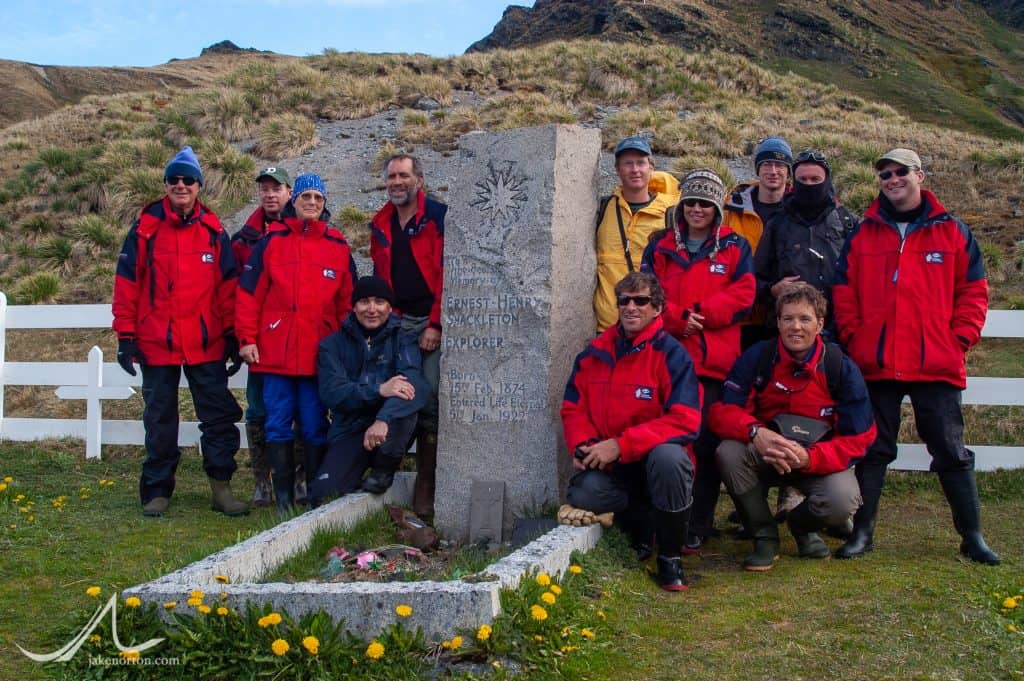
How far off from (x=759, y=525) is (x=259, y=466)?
3594mm

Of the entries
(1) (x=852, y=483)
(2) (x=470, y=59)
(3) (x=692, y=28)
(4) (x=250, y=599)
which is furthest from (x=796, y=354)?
(3) (x=692, y=28)

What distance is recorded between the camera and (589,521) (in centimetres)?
492

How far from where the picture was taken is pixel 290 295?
614 cm

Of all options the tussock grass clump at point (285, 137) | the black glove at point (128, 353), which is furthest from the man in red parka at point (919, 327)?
the tussock grass clump at point (285, 137)

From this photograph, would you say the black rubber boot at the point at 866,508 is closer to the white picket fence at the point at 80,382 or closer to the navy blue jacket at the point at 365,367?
the navy blue jacket at the point at 365,367

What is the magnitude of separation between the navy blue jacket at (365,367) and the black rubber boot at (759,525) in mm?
2092

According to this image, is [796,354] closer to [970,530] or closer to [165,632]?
[970,530]

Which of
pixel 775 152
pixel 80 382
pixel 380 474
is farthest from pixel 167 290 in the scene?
pixel 775 152

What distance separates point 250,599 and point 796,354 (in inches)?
120

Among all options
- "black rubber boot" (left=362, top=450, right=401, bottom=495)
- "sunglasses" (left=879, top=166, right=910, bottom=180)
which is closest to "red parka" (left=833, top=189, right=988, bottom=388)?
"sunglasses" (left=879, top=166, right=910, bottom=180)

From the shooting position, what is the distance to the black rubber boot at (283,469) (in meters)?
6.19

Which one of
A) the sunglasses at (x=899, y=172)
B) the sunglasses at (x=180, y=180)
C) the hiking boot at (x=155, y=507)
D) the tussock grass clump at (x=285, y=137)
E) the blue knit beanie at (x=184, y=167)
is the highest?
the tussock grass clump at (x=285, y=137)

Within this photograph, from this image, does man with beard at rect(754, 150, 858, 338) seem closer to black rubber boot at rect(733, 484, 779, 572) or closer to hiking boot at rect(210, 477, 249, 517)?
black rubber boot at rect(733, 484, 779, 572)

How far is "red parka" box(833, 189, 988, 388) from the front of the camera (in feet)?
16.3
